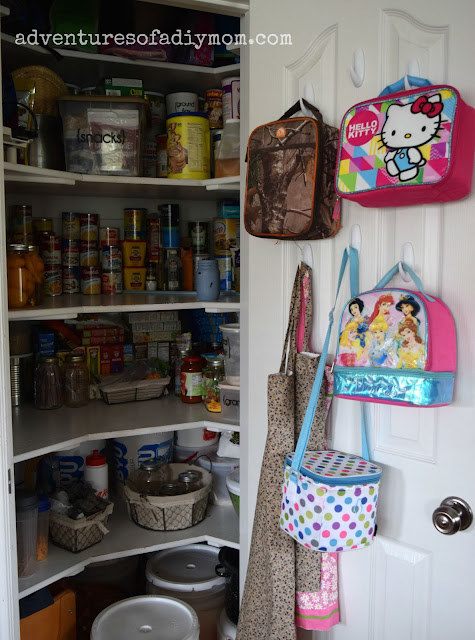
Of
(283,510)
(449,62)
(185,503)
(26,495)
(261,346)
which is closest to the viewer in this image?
(449,62)

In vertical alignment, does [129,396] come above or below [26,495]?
above

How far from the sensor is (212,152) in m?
2.06

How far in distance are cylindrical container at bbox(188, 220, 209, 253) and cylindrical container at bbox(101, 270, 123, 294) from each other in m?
0.30

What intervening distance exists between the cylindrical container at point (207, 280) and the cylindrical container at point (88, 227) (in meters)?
0.49

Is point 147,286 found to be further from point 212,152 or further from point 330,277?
point 330,277

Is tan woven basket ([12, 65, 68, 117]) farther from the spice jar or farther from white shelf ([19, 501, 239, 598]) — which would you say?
white shelf ([19, 501, 239, 598])

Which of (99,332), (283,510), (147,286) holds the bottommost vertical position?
(283,510)

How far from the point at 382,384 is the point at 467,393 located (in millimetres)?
172

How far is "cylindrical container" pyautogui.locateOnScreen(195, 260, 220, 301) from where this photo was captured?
1.93 m

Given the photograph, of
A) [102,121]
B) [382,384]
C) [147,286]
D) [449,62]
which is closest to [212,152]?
[102,121]

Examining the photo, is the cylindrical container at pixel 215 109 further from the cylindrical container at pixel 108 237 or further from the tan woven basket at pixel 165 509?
the tan woven basket at pixel 165 509

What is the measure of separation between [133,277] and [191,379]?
1.49 ft

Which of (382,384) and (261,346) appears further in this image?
(261,346)

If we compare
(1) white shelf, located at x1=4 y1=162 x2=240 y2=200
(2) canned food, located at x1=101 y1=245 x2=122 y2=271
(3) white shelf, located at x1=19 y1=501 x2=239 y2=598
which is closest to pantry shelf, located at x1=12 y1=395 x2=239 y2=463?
(3) white shelf, located at x1=19 y1=501 x2=239 y2=598
